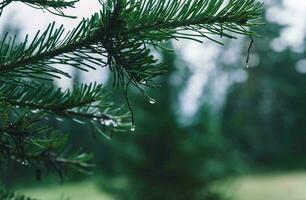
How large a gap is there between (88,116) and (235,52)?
69.1 ft

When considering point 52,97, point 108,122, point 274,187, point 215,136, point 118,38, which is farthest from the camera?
point 274,187

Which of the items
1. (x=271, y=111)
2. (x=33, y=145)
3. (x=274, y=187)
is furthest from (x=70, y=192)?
(x=33, y=145)

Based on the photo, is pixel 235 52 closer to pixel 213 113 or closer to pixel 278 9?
pixel 278 9

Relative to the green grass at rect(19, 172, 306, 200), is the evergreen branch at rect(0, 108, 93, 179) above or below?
above

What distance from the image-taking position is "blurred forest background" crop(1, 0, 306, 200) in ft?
29.2

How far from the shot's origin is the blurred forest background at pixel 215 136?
8.91 m

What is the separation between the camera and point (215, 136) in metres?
9.43

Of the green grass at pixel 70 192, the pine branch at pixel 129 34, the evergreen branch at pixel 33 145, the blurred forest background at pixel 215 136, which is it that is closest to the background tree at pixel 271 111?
the blurred forest background at pixel 215 136

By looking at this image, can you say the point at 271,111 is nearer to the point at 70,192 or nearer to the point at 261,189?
the point at 261,189

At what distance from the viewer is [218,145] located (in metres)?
9.34

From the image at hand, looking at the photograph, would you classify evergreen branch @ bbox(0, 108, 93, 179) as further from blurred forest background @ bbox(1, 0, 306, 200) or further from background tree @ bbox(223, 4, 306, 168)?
background tree @ bbox(223, 4, 306, 168)

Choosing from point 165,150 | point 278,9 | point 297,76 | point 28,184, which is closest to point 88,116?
point 165,150

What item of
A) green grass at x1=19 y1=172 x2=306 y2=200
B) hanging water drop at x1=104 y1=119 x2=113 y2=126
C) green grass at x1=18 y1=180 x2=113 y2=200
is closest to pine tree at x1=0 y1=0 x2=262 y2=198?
hanging water drop at x1=104 y1=119 x2=113 y2=126

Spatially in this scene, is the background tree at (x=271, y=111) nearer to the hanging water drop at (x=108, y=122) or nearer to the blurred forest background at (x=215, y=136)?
the blurred forest background at (x=215, y=136)
